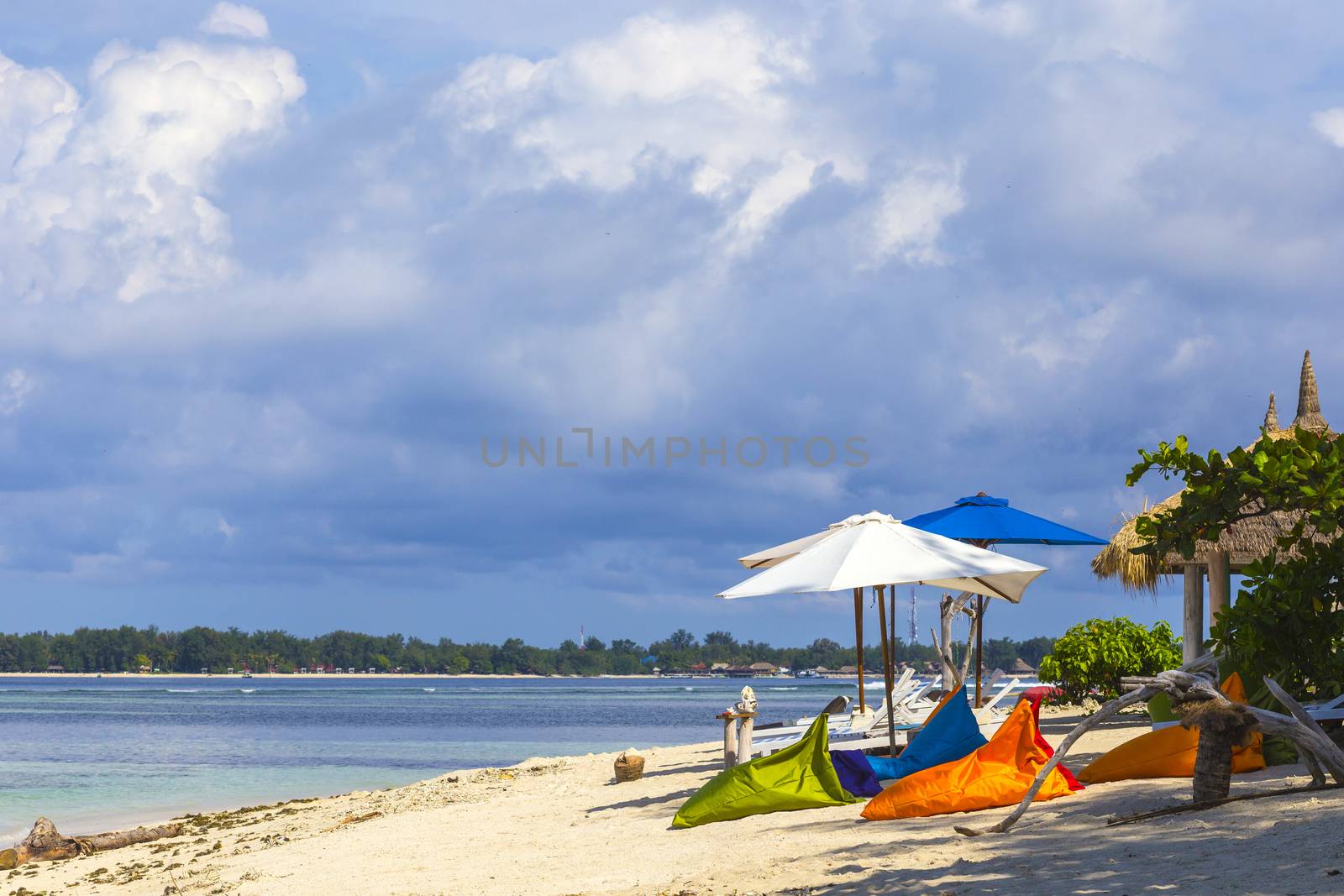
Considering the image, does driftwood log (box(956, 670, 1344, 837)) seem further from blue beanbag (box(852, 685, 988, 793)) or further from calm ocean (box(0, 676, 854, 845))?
calm ocean (box(0, 676, 854, 845))

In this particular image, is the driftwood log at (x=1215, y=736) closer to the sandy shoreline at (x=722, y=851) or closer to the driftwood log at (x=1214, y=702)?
the driftwood log at (x=1214, y=702)

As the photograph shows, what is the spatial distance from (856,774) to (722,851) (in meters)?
1.70

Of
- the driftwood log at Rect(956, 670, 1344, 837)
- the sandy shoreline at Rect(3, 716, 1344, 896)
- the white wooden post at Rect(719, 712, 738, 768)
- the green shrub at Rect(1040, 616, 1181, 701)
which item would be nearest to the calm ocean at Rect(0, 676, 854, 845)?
the sandy shoreline at Rect(3, 716, 1344, 896)

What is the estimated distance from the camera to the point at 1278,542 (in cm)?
823

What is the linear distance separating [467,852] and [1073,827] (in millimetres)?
4206

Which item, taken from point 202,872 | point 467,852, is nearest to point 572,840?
point 467,852

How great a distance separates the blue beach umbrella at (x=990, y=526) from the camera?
36.3 ft

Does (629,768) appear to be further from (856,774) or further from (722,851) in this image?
(722,851)

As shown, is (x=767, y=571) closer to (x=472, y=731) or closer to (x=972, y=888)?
(x=972, y=888)

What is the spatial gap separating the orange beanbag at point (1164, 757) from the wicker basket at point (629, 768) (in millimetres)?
5420

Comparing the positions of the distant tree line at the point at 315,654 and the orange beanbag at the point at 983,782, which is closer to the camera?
the orange beanbag at the point at 983,782

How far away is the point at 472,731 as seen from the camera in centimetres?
3881

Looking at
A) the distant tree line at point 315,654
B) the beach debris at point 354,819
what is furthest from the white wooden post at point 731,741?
the distant tree line at point 315,654

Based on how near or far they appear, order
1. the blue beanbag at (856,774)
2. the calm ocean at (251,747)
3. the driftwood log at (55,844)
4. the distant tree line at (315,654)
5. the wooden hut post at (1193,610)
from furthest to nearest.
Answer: the distant tree line at (315,654) → the calm ocean at (251,747) → the wooden hut post at (1193,610) → the driftwood log at (55,844) → the blue beanbag at (856,774)
